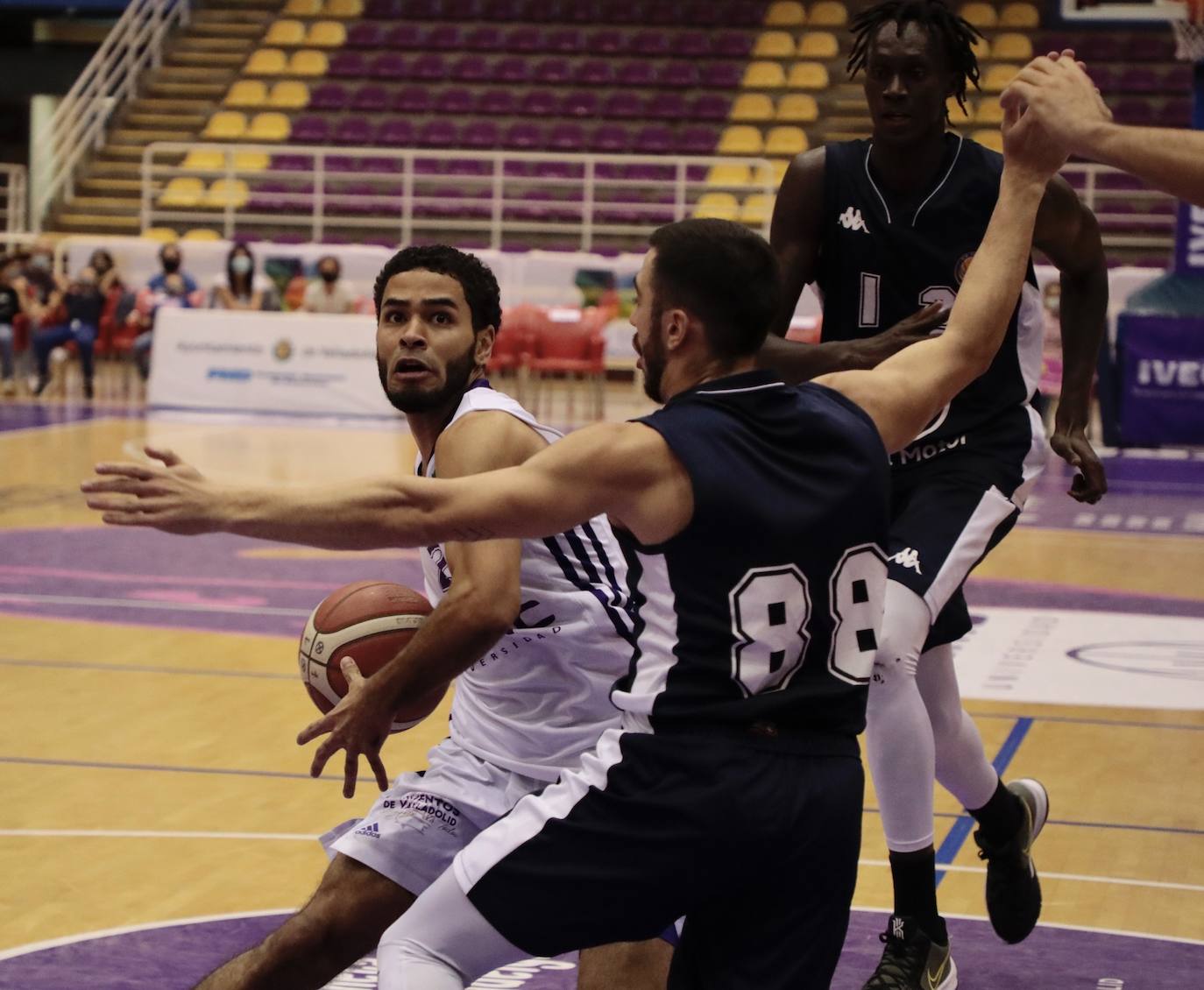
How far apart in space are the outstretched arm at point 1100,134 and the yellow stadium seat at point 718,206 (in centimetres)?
1790

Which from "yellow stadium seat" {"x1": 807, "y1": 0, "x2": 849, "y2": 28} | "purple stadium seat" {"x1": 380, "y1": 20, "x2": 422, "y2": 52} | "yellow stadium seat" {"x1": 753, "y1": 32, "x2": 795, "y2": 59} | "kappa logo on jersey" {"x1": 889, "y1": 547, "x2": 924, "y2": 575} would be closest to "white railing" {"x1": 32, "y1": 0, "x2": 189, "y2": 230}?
"purple stadium seat" {"x1": 380, "y1": 20, "x2": 422, "y2": 52}

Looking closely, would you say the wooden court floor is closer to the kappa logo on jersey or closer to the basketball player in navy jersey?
the kappa logo on jersey

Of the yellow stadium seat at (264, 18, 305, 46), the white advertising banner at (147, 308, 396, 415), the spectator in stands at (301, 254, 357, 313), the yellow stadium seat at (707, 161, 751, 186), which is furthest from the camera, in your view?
the yellow stadium seat at (264, 18, 305, 46)

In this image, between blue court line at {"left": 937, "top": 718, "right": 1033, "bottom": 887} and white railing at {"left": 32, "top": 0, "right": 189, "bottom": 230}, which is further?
white railing at {"left": 32, "top": 0, "right": 189, "bottom": 230}

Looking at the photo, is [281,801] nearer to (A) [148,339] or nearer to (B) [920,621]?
(B) [920,621]

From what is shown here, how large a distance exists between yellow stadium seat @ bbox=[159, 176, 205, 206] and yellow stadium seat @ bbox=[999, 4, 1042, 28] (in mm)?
10654

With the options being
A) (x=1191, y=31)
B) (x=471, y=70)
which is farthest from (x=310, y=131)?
(x=1191, y=31)

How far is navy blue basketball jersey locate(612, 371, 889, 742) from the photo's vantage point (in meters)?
2.85

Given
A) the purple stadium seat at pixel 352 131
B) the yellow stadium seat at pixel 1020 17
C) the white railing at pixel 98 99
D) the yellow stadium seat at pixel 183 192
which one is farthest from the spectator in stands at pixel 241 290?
the yellow stadium seat at pixel 1020 17

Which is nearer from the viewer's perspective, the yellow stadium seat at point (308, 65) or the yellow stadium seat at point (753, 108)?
the yellow stadium seat at point (753, 108)

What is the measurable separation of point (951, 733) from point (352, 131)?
22219 millimetres

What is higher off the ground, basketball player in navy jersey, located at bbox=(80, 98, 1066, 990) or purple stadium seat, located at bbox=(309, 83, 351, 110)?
purple stadium seat, located at bbox=(309, 83, 351, 110)

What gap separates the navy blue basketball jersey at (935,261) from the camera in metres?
→ 4.47

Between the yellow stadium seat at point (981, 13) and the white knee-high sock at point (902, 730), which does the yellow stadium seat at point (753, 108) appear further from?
the white knee-high sock at point (902, 730)
